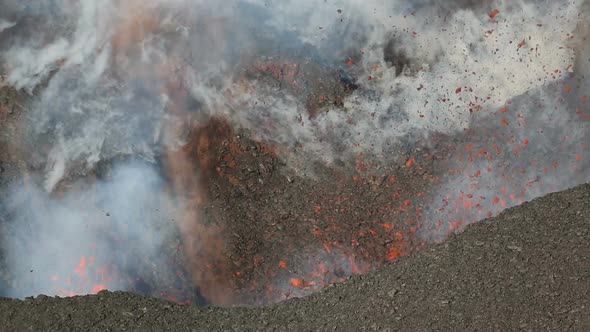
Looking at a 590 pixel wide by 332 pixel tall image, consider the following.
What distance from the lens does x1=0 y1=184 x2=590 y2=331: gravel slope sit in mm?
10961

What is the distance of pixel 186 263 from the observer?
14.5 m

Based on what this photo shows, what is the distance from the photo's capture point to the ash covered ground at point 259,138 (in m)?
14.6

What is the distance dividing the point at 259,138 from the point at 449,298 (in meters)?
4.68

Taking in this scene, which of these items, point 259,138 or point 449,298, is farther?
point 259,138

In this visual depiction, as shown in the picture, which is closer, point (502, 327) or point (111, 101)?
point (502, 327)

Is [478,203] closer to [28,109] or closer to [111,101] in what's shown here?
[111,101]

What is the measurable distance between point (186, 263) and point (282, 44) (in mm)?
3513

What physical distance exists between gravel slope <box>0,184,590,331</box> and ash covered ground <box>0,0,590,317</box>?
2.08m

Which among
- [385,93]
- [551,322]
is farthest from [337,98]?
[551,322]

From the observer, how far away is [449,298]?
11.3 metres

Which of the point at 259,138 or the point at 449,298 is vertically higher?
the point at 449,298

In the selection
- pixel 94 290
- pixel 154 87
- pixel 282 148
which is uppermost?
pixel 154 87

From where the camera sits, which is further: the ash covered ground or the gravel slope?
the ash covered ground

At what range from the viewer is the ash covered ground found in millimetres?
14578
